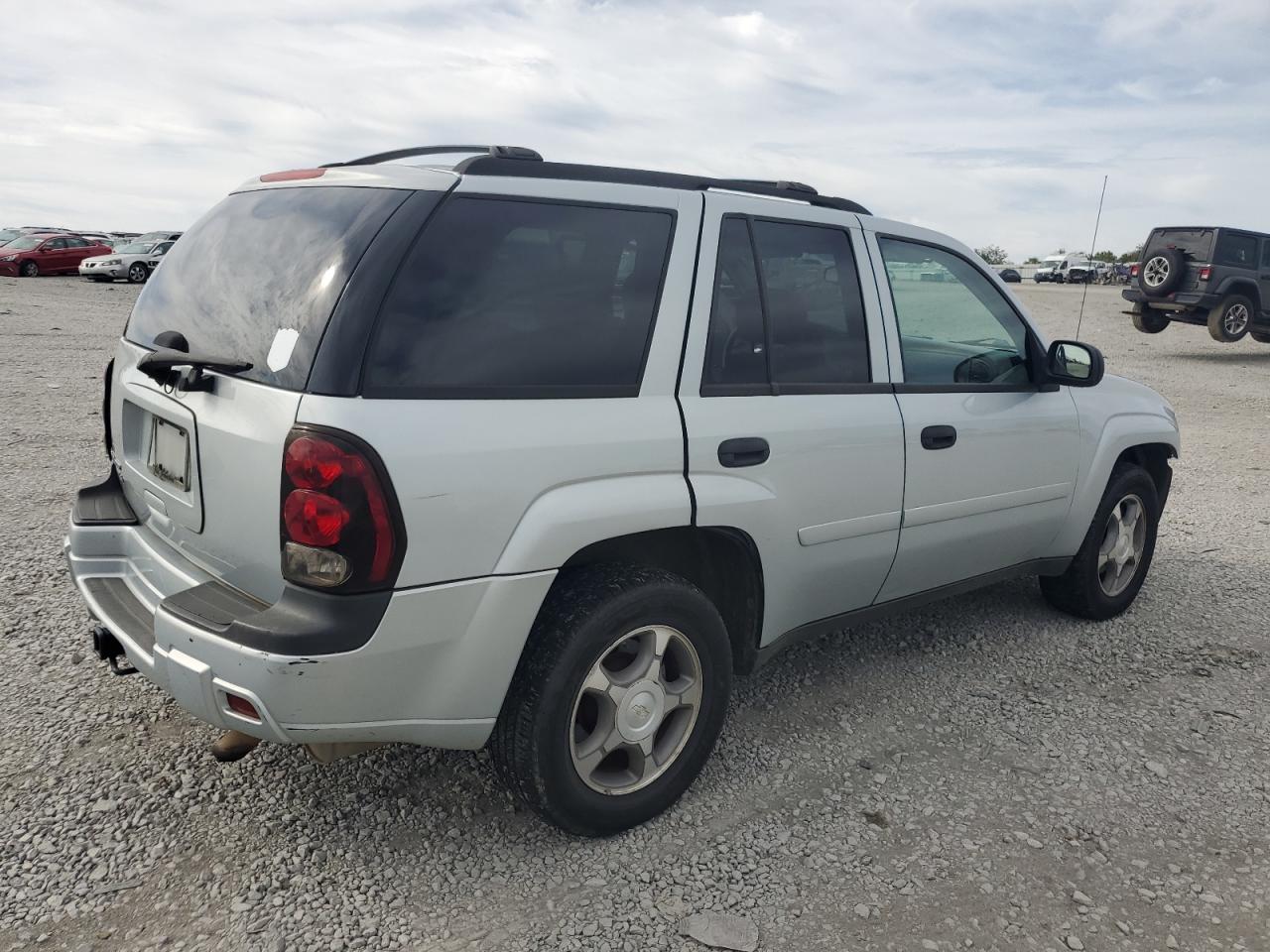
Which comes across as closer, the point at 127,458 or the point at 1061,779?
the point at 127,458

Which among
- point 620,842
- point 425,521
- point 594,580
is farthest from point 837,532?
point 425,521

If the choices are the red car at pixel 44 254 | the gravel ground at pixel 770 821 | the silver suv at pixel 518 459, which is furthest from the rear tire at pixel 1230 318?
the red car at pixel 44 254

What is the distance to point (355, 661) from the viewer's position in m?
2.27

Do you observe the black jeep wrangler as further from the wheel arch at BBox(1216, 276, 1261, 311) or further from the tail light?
the tail light

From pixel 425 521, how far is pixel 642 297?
0.93m

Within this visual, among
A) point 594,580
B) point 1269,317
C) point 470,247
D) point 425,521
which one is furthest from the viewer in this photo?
point 1269,317

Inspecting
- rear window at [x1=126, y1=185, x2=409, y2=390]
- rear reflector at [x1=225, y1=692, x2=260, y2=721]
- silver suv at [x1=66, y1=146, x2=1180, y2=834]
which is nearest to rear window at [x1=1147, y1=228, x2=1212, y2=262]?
silver suv at [x1=66, y1=146, x2=1180, y2=834]

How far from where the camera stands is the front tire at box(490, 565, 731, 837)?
2564 millimetres

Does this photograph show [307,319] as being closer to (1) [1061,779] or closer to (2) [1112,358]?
(1) [1061,779]

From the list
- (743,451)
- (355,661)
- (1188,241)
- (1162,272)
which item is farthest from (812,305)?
(1188,241)

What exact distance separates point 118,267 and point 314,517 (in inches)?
1192

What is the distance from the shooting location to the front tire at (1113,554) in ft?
14.5

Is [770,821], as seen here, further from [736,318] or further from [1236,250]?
[1236,250]

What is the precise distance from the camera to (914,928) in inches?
98.8
